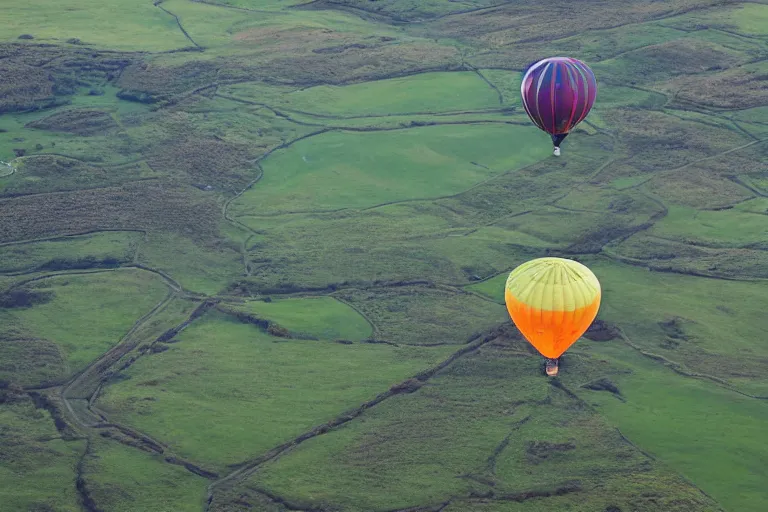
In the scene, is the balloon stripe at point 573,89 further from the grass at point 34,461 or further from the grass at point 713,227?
the grass at point 34,461

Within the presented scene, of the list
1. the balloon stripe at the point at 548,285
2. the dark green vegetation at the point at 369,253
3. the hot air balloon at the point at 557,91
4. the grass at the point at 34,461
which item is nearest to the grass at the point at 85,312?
the dark green vegetation at the point at 369,253

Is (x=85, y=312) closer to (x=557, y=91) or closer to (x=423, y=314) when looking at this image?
(x=423, y=314)

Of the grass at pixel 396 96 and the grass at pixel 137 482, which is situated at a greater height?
the grass at pixel 396 96

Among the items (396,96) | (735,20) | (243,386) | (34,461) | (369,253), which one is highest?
(735,20)

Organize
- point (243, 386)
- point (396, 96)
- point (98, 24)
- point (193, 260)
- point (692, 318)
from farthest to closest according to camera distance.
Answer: point (98, 24) → point (396, 96) → point (193, 260) → point (692, 318) → point (243, 386)

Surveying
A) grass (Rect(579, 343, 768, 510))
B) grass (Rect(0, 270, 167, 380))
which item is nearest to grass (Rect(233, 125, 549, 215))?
grass (Rect(0, 270, 167, 380))

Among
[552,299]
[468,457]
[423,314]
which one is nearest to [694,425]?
[552,299]

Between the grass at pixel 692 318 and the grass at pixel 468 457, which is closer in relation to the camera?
the grass at pixel 468 457
